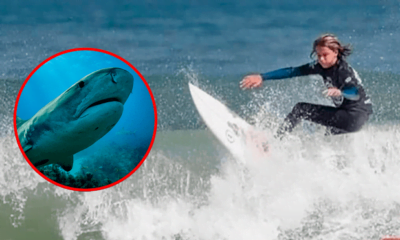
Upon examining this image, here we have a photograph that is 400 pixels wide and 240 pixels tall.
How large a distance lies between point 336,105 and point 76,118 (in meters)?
2.97

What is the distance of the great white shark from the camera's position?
3689mm

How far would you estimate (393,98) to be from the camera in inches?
839

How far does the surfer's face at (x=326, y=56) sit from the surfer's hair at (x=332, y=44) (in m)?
0.04

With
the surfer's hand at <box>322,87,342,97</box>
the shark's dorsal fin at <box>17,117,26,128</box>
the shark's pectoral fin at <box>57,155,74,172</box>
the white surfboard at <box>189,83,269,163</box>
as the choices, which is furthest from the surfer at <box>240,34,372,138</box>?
the shark's dorsal fin at <box>17,117,26,128</box>

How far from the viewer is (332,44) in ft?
14.8

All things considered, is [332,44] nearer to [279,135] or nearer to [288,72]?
[288,72]

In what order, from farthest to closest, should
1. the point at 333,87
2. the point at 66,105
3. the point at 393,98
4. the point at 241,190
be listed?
the point at 393,98 < the point at 241,190 < the point at 333,87 < the point at 66,105

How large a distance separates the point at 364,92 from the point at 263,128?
133 cm

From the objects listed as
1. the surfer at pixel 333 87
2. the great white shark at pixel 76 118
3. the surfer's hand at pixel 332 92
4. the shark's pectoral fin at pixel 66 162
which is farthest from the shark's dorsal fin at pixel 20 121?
the surfer's hand at pixel 332 92

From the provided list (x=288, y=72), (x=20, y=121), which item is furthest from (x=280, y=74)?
(x=20, y=121)

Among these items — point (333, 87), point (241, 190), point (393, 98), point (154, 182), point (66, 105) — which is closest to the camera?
point (66, 105)

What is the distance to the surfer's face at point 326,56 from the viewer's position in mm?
4582

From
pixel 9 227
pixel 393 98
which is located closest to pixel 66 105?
pixel 9 227

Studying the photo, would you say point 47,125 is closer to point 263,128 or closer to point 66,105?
point 66,105
